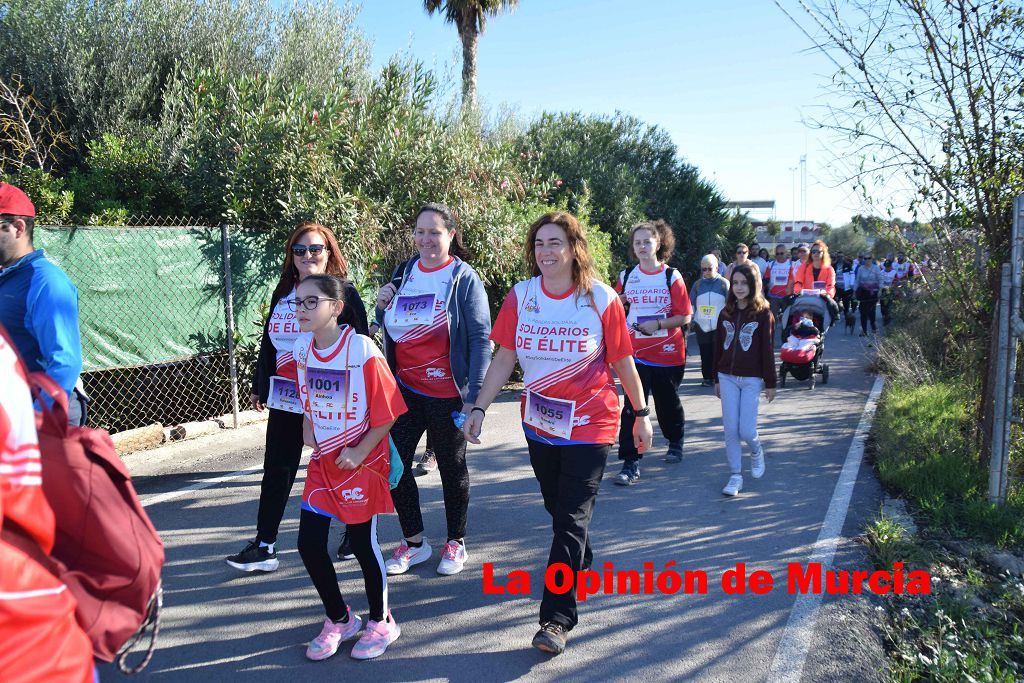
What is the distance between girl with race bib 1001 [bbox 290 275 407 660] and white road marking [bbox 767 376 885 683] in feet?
6.00

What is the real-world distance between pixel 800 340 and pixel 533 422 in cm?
739

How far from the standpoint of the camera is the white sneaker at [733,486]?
232 inches

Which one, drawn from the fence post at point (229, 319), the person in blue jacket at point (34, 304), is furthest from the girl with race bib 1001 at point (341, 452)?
the fence post at point (229, 319)

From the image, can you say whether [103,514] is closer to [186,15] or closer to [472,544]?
[472,544]

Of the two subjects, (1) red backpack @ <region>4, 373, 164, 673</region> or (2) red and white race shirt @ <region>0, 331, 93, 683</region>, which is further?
(1) red backpack @ <region>4, 373, 164, 673</region>

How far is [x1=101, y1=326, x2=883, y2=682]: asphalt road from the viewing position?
3529 millimetres

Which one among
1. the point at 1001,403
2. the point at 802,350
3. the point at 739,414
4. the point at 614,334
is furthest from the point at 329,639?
the point at 802,350

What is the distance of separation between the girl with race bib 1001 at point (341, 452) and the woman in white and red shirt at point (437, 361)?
0.87 metres

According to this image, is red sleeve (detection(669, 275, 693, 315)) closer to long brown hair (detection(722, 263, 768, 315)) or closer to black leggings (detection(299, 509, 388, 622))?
long brown hair (detection(722, 263, 768, 315))

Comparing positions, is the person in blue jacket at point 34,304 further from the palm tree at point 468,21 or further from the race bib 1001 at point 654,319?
the palm tree at point 468,21

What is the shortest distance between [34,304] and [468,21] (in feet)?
59.1

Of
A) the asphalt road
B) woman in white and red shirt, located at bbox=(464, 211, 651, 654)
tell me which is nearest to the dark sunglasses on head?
woman in white and red shirt, located at bbox=(464, 211, 651, 654)

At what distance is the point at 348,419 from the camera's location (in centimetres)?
355

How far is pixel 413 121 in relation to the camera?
35.7 feet
